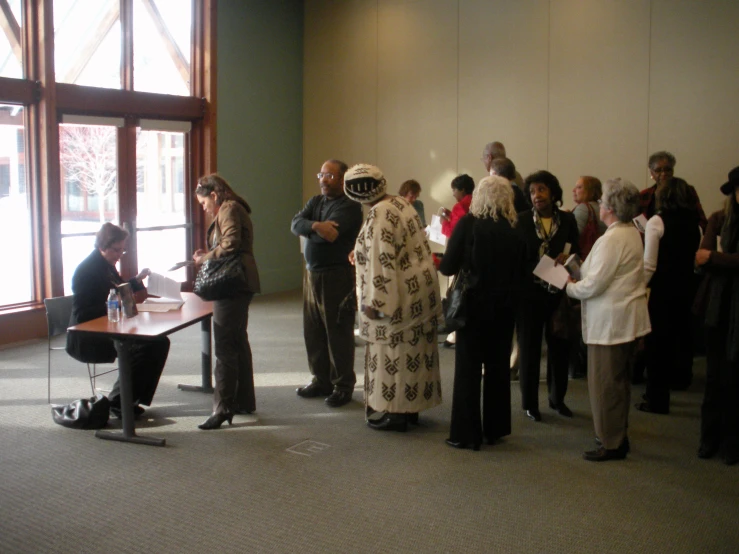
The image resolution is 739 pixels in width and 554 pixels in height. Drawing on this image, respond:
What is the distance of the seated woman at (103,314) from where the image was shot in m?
4.94

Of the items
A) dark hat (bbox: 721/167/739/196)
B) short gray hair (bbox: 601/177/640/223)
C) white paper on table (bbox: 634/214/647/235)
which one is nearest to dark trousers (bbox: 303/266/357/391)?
short gray hair (bbox: 601/177/640/223)

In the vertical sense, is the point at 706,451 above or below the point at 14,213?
below

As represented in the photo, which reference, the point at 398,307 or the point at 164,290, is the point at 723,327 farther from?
the point at 164,290

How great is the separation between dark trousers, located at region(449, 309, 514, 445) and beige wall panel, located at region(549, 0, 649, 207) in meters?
4.70

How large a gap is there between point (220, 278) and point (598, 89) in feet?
18.3

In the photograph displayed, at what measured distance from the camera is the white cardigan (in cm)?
409

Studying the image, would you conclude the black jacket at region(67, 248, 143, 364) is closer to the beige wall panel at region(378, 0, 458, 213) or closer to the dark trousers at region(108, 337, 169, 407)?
the dark trousers at region(108, 337, 169, 407)

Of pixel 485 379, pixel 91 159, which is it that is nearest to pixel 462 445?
pixel 485 379

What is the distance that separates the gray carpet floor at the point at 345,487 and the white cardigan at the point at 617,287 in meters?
0.76

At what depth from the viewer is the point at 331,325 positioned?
5359mm

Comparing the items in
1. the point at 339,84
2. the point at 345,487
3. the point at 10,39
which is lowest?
the point at 345,487

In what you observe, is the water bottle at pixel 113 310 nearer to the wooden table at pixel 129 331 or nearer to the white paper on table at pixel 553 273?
the wooden table at pixel 129 331

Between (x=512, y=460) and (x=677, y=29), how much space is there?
18.5 feet

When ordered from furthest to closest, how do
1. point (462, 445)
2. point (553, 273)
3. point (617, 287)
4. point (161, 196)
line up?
point (161, 196)
point (462, 445)
point (553, 273)
point (617, 287)
